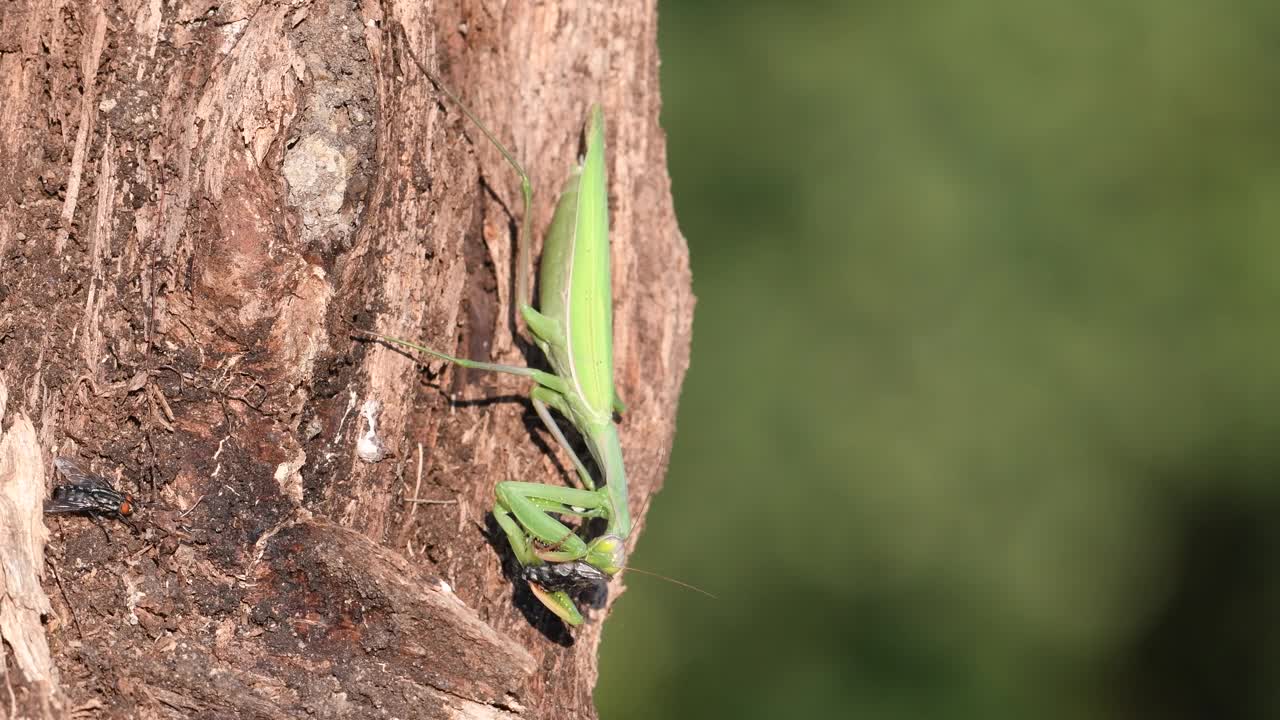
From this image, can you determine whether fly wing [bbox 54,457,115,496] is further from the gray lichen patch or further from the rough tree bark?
the gray lichen patch

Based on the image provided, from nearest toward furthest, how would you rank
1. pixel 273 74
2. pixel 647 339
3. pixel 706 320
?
pixel 273 74 → pixel 647 339 → pixel 706 320

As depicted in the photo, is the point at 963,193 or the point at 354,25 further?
the point at 963,193

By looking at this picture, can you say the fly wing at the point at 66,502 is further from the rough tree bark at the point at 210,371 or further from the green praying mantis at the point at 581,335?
the green praying mantis at the point at 581,335

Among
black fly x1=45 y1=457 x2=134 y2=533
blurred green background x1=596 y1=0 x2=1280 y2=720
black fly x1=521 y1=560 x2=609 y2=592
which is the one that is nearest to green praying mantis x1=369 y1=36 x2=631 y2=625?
black fly x1=521 y1=560 x2=609 y2=592

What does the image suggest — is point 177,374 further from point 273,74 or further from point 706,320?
point 706,320

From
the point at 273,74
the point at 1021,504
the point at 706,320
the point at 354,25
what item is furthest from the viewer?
the point at 706,320

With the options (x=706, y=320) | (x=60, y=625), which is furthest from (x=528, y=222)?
(x=706, y=320)

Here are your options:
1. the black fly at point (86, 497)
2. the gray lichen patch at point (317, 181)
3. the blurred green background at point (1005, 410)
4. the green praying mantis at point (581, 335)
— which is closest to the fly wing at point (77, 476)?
the black fly at point (86, 497)
